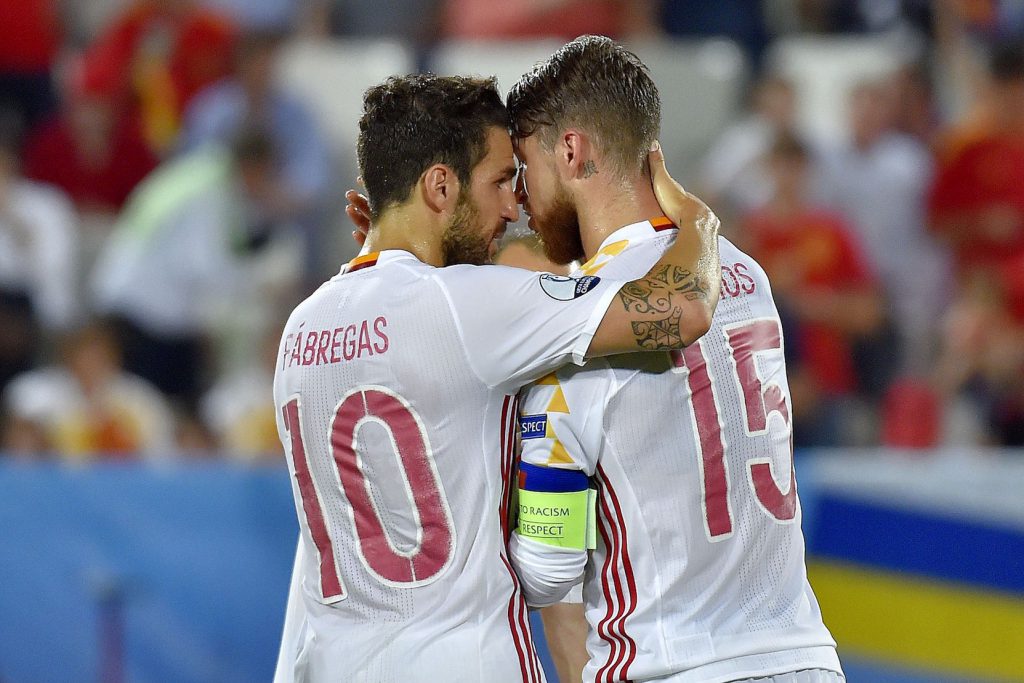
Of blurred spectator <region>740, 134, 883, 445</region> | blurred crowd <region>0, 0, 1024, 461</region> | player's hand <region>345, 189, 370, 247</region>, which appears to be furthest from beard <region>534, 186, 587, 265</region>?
blurred spectator <region>740, 134, 883, 445</region>

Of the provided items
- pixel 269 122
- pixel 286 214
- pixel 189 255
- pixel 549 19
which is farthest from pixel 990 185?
pixel 189 255

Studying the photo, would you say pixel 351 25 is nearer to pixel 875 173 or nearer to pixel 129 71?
pixel 129 71

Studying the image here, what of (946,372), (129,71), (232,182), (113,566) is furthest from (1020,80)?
(113,566)

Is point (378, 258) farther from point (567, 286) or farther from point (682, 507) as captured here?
point (682, 507)

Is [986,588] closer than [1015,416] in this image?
Yes

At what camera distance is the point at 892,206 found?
738 centimetres

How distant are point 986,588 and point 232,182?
13.0ft

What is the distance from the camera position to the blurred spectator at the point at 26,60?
7016mm

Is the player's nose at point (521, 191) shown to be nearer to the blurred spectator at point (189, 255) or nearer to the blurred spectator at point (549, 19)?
the blurred spectator at point (189, 255)

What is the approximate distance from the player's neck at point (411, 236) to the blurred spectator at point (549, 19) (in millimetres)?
5060

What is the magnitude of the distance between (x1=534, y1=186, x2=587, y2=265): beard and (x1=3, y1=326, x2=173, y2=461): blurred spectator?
3.80 m

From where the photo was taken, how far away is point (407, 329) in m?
2.62

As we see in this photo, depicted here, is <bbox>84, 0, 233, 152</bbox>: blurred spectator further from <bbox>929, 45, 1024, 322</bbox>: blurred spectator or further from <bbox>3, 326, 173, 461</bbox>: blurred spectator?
<bbox>929, 45, 1024, 322</bbox>: blurred spectator

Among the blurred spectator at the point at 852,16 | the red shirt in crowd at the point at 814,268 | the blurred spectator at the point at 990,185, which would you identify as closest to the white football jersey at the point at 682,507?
the red shirt in crowd at the point at 814,268
